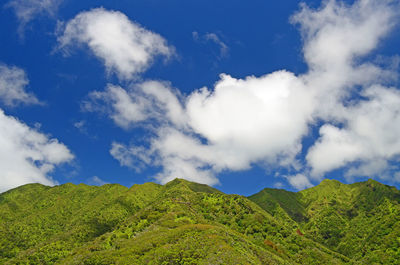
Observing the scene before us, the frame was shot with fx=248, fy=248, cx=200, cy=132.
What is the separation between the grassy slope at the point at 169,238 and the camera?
6300 cm

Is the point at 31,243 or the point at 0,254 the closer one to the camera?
the point at 0,254

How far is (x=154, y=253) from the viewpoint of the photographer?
62906 millimetres

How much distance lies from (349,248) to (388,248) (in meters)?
46.7

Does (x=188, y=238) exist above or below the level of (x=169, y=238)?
above

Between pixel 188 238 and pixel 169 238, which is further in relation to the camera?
pixel 169 238

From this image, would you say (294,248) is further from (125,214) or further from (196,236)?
(125,214)

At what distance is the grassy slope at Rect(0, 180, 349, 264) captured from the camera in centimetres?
6300

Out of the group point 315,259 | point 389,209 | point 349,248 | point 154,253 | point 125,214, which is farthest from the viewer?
point 125,214

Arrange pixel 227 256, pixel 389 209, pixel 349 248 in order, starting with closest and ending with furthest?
1. pixel 227 256
2. pixel 349 248
3. pixel 389 209

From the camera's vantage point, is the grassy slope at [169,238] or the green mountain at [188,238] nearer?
the grassy slope at [169,238]

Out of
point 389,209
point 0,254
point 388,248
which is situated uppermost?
point 389,209

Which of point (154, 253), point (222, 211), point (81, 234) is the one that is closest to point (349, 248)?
point (222, 211)

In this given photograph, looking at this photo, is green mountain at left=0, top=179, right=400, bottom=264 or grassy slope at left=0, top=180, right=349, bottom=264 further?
green mountain at left=0, top=179, right=400, bottom=264

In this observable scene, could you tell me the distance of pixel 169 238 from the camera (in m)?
71.6
